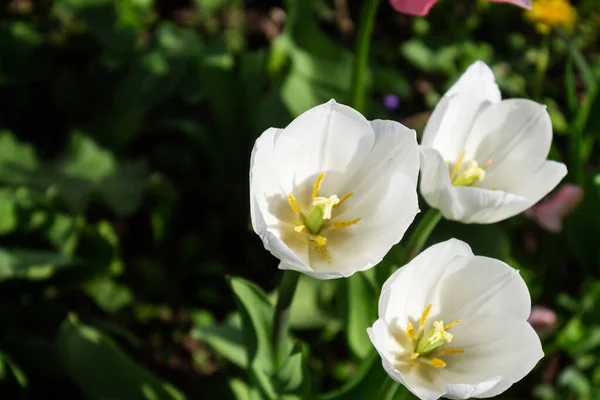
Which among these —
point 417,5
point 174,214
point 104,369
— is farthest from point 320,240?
point 174,214

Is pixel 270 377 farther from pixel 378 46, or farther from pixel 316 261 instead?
pixel 378 46

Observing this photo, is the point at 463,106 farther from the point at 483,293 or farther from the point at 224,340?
the point at 224,340

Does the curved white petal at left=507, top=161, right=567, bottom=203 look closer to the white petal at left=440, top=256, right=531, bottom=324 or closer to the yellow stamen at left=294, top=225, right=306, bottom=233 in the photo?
the white petal at left=440, top=256, right=531, bottom=324

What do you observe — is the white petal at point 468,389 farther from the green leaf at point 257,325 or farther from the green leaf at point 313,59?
the green leaf at point 313,59

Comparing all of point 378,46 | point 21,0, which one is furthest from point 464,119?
point 21,0

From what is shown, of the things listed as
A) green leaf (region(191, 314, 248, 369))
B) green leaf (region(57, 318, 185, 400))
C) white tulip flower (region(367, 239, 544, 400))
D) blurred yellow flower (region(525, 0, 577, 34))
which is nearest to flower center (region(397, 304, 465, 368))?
white tulip flower (region(367, 239, 544, 400))

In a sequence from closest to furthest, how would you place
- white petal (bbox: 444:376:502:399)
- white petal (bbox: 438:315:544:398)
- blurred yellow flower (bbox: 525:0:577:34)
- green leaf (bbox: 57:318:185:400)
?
white petal (bbox: 444:376:502:399) → white petal (bbox: 438:315:544:398) → green leaf (bbox: 57:318:185:400) → blurred yellow flower (bbox: 525:0:577:34)
